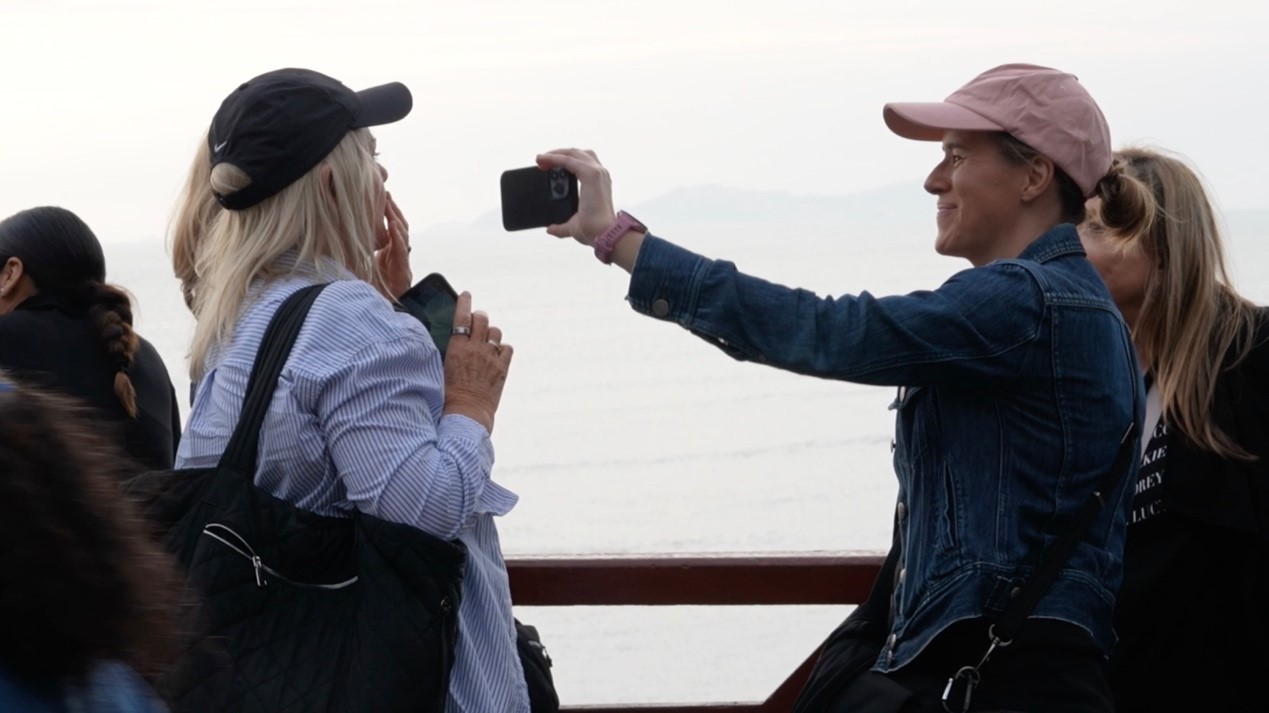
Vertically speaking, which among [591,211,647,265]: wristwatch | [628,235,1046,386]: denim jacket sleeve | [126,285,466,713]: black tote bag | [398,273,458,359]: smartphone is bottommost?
[126,285,466,713]: black tote bag

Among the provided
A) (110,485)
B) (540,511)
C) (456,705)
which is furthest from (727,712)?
(540,511)

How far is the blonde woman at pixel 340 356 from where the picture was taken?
76.2 inches

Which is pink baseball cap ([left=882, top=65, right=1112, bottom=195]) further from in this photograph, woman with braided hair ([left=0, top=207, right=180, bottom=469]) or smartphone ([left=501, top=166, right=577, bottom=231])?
woman with braided hair ([left=0, top=207, right=180, bottom=469])

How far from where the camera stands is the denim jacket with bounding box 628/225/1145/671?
1802 millimetres

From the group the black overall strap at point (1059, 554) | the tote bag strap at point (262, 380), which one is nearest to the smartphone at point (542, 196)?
the tote bag strap at point (262, 380)

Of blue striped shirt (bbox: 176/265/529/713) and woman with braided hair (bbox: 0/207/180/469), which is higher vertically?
blue striped shirt (bbox: 176/265/529/713)

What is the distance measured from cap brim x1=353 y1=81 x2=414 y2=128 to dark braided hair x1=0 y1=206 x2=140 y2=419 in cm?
184

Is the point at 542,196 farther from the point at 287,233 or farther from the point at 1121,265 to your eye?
the point at 1121,265

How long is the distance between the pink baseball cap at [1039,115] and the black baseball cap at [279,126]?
0.83 m

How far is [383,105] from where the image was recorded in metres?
2.16

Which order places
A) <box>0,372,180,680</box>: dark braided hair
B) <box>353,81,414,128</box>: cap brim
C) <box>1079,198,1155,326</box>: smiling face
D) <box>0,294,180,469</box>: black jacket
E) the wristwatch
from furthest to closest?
1. <box>0,294,180,469</box>: black jacket
2. <box>1079,198,1155,326</box>: smiling face
3. <box>353,81,414,128</box>: cap brim
4. the wristwatch
5. <box>0,372,180,680</box>: dark braided hair

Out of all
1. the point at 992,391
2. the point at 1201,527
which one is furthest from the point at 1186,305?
the point at 992,391

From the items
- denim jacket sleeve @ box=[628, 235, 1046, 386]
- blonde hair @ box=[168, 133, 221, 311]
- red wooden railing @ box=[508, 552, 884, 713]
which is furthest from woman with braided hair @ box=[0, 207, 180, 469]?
denim jacket sleeve @ box=[628, 235, 1046, 386]

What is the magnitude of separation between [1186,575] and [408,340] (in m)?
1.43
